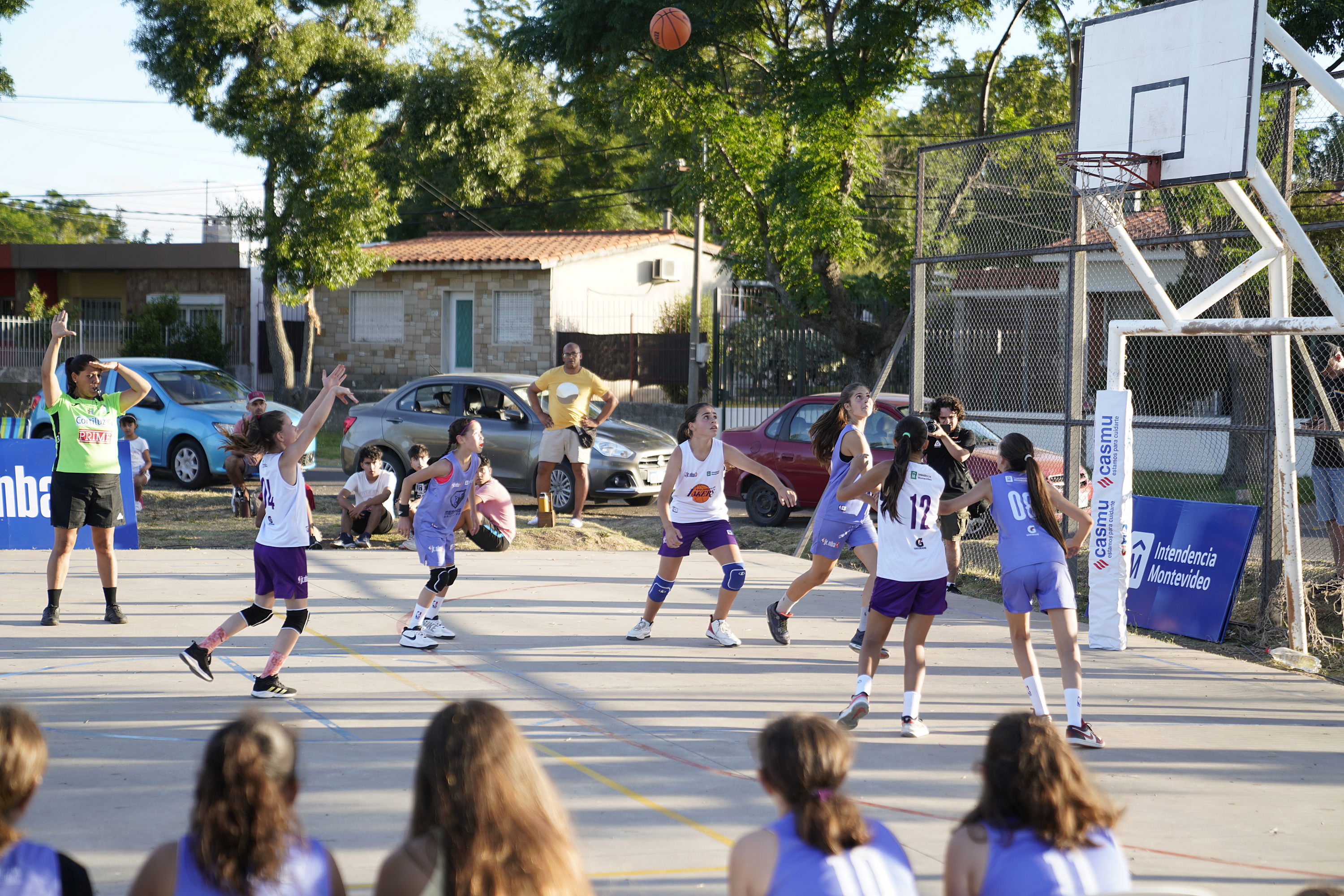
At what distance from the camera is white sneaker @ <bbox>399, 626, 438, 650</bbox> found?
8.05 meters

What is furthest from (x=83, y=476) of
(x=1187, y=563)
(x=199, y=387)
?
(x=199, y=387)

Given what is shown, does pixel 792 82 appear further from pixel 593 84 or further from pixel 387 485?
pixel 387 485

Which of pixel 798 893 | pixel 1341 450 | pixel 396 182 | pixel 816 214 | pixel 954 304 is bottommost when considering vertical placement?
pixel 798 893

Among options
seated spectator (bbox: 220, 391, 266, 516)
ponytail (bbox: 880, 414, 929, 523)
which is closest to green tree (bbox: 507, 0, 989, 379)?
seated spectator (bbox: 220, 391, 266, 516)

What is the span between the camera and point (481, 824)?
2.50 m

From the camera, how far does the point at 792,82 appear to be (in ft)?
67.4

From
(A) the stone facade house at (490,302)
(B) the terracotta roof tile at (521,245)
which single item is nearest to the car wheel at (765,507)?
(A) the stone facade house at (490,302)

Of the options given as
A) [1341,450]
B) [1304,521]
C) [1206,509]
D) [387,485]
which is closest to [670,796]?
[1206,509]

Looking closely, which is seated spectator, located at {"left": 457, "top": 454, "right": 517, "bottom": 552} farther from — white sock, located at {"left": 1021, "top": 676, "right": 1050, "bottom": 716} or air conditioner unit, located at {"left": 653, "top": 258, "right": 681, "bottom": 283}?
air conditioner unit, located at {"left": 653, "top": 258, "right": 681, "bottom": 283}

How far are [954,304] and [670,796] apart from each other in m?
9.77

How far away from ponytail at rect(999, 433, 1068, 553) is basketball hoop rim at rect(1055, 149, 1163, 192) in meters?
3.86

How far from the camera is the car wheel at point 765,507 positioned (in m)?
14.2

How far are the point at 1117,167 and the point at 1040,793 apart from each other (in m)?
7.84

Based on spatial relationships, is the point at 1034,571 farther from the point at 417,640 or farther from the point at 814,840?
the point at 417,640
